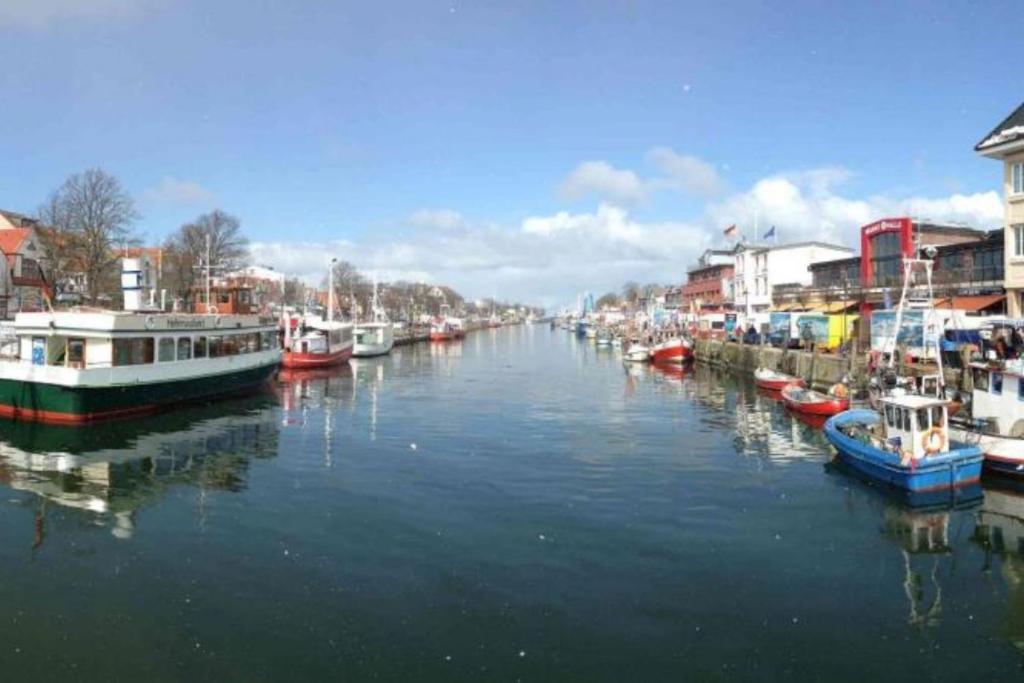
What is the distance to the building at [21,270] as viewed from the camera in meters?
80.4

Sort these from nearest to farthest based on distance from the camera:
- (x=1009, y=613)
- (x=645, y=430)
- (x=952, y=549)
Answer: (x=1009, y=613) → (x=952, y=549) → (x=645, y=430)

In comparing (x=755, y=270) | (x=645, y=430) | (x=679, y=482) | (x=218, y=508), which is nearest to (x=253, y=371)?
(x=645, y=430)

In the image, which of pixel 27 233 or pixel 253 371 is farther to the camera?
pixel 27 233

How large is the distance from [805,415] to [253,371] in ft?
104


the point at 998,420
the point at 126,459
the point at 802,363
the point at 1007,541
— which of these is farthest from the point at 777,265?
the point at 126,459

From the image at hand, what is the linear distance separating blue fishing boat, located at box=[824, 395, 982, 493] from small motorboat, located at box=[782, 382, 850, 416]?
12693mm

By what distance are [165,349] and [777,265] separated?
7539 centimetres

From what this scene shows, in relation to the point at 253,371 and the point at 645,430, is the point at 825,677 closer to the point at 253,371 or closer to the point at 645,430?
the point at 645,430

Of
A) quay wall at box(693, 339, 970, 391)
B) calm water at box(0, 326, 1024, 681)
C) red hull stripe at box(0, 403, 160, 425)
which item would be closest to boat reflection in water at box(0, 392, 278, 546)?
calm water at box(0, 326, 1024, 681)

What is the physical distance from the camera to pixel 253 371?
155 feet

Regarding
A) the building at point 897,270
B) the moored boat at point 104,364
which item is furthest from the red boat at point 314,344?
the building at point 897,270

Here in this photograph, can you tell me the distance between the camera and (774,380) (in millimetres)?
51281

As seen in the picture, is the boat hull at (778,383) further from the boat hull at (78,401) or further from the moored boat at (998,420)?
the boat hull at (78,401)

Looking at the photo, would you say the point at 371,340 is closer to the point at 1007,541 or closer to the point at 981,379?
the point at 981,379
